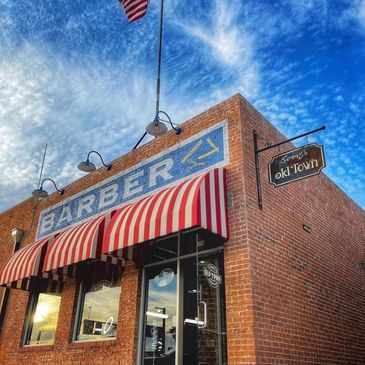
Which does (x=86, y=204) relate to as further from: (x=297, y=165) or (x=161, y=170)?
(x=297, y=165)

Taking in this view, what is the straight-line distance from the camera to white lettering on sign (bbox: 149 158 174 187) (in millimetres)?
8328

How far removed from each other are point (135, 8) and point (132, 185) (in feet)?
15.3

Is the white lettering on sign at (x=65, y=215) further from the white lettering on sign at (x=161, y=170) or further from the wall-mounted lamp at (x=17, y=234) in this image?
the white lettering on sign at (x=161, y=170)

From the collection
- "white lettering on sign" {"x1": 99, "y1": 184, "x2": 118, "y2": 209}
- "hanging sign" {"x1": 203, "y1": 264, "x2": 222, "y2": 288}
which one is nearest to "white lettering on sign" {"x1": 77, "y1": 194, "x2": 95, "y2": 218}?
"white lettering on sign" {"x1": 99, "y1": 184, "x2": 118, "y2": 209}

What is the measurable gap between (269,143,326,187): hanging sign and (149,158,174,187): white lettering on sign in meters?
2.24

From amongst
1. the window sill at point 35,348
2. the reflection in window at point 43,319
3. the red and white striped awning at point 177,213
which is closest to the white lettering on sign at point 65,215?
the reflection in window at point 43,319

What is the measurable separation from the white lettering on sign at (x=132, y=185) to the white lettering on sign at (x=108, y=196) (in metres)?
0.38

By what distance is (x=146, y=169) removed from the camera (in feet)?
29.3

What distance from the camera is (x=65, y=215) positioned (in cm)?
1095

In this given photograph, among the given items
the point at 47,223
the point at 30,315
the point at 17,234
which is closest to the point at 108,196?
the point at 47,223

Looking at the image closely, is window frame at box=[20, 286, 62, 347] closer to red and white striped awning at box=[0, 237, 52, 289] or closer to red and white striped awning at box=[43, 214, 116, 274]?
red and white striped awning at box=[0, 237, 52, 289]

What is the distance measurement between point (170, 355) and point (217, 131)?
430 centimetres

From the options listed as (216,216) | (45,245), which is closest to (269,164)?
(216,216)

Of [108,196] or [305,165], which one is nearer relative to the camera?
[305,165]
